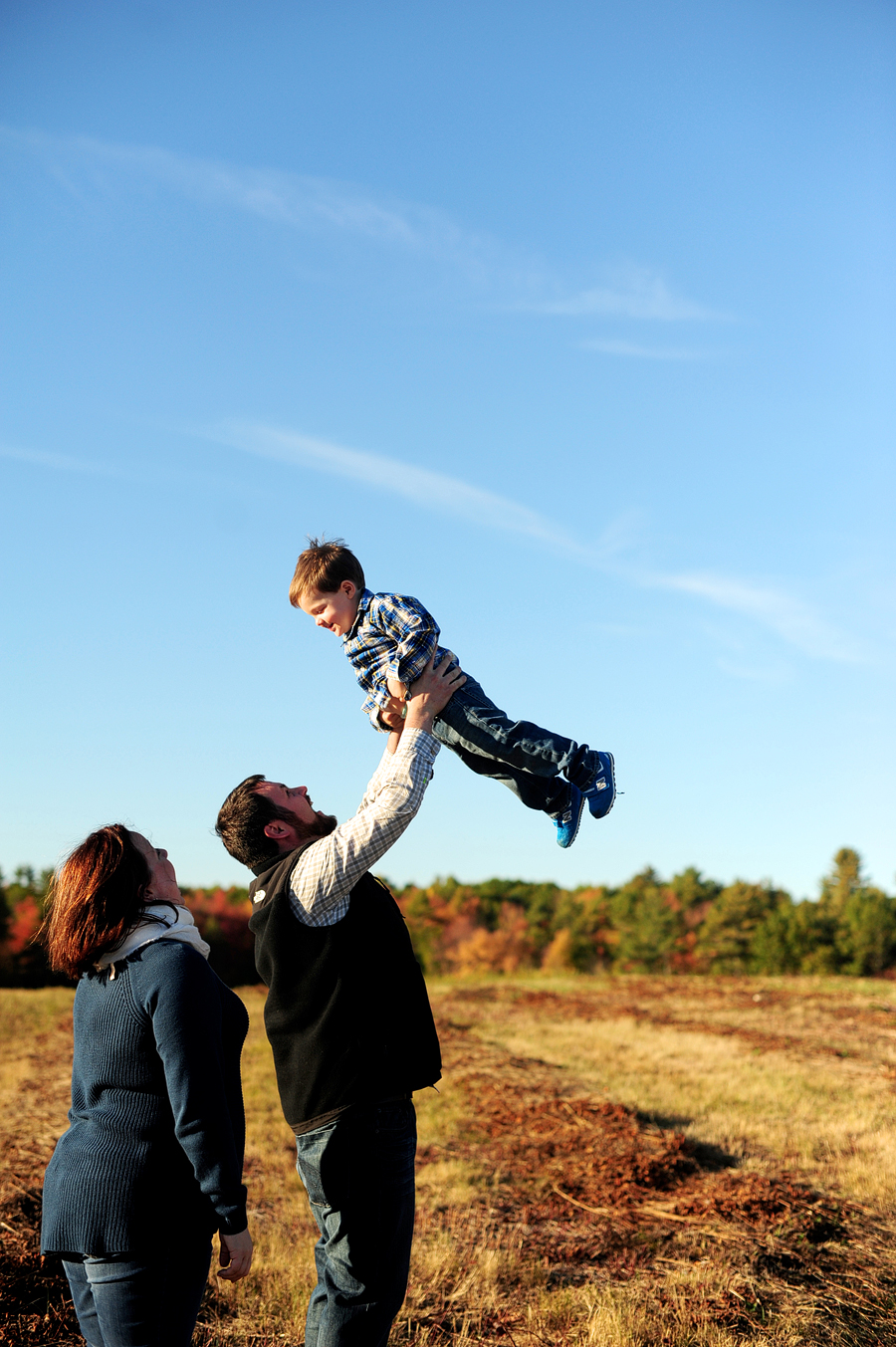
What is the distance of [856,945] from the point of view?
39969mm

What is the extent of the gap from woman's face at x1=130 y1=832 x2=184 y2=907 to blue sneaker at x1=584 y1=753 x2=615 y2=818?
2.03m

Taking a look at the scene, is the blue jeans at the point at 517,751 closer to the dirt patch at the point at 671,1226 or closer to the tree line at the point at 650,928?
the dirt patch at the point at 671,1226

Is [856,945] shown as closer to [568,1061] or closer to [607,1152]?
[568,1061]

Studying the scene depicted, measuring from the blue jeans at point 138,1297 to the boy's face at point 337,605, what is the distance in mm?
2360

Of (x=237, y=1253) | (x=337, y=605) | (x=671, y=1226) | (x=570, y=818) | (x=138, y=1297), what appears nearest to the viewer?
(x=138, y=1297)

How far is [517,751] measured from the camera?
4246 millimetres

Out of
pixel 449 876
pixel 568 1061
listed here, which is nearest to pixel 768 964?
pixel 449 876

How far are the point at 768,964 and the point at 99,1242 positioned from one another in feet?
137

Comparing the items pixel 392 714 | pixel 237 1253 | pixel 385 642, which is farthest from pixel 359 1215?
pixel 385 642

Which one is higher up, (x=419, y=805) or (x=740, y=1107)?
(x=419, y=805)

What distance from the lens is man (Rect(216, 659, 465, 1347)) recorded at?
2910mm

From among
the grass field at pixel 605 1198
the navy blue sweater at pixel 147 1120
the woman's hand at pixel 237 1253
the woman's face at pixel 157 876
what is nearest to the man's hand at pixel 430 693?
the woman's face at pixel 157 876

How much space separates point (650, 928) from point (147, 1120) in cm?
4467

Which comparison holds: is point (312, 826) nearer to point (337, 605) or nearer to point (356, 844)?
point (356, 844)
